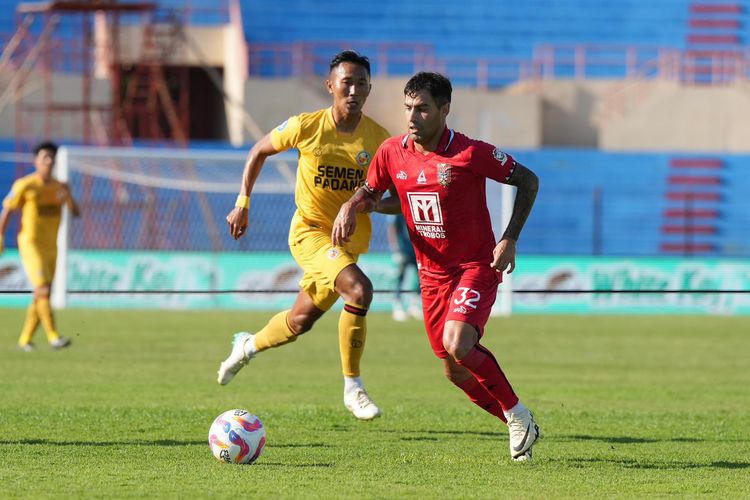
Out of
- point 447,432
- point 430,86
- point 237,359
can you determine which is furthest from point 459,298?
point 237,359

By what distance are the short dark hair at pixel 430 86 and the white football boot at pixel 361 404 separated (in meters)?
2.26

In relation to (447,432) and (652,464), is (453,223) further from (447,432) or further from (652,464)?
(447,432)

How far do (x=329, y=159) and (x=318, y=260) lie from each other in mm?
726

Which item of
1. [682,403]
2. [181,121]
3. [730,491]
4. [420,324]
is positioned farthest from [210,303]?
[730,491]

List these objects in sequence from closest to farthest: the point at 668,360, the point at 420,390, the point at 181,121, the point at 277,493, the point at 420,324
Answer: the point at 277,493 → the point at 420,390 → the point at 668,360 → the point at 420,324 → the point at 181,121

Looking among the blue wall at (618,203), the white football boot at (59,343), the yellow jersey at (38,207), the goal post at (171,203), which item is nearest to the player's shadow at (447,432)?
the white football boot at (59,343)

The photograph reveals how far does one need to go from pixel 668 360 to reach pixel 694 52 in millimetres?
21055

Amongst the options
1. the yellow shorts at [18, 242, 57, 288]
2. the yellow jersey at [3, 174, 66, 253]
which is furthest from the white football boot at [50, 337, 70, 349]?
the yellow jersey at [3, 174, 66, 253]

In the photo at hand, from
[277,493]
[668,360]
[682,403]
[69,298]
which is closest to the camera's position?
[277,493]

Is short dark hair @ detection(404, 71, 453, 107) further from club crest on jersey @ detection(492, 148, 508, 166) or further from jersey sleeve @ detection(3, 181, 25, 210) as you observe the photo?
jersey sleeve @ detection(3, 181, 25, 210)

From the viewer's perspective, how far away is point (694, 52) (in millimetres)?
34562

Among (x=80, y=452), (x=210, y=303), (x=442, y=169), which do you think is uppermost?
(x=442, y=169)

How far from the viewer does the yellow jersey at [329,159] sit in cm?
881

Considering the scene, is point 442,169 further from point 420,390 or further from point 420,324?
point 420,324
